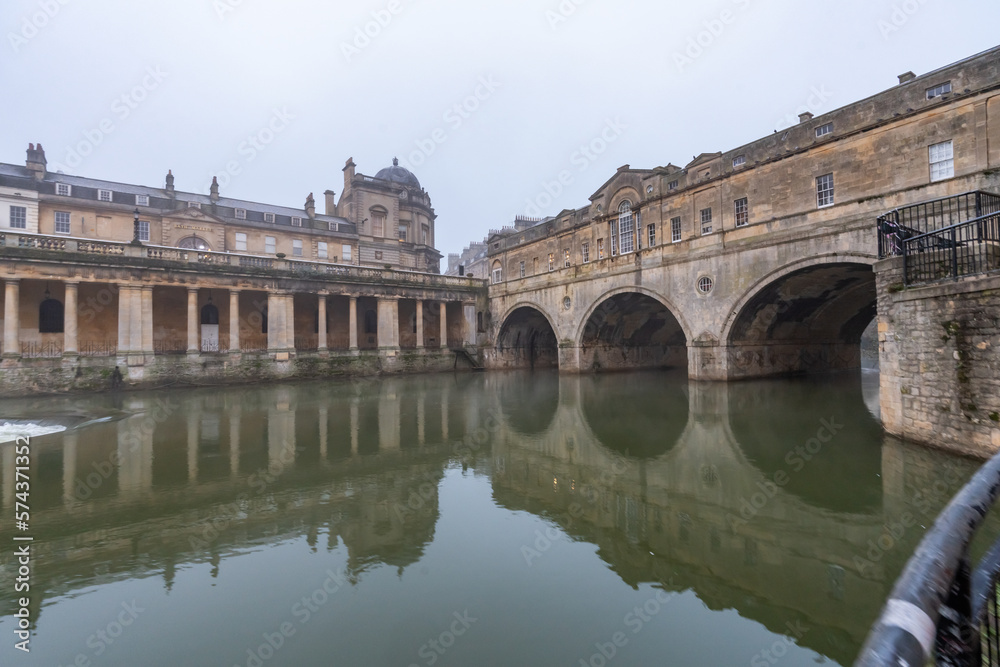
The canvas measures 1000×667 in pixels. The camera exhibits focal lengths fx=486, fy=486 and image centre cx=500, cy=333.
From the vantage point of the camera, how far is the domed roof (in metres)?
46.2

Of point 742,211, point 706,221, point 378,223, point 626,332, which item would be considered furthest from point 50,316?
point 742,211

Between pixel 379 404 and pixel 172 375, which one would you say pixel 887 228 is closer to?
pixel 379 404

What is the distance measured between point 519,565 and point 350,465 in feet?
14.4

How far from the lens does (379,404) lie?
15891 mm

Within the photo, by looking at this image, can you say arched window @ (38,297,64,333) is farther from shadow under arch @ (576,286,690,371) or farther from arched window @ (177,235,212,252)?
Result: shadow under arch @ (576,286,690,371)

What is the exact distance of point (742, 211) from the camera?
19.5m

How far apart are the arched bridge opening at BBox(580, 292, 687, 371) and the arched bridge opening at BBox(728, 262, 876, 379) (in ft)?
17.8

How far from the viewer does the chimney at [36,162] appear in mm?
31578

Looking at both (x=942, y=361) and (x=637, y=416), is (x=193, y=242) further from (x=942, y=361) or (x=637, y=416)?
(x=942, y=361)

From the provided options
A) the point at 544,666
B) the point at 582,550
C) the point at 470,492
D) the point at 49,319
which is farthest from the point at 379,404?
the point at 49,319

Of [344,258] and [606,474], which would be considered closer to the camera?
[606,474]

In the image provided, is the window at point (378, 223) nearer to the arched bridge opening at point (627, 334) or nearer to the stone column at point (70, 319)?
the stone column at point (70, 319)

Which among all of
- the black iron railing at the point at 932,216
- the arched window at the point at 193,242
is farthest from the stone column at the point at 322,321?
the black iron railing at the point at 932,216

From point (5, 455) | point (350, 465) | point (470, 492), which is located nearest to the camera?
point (470, 492)
